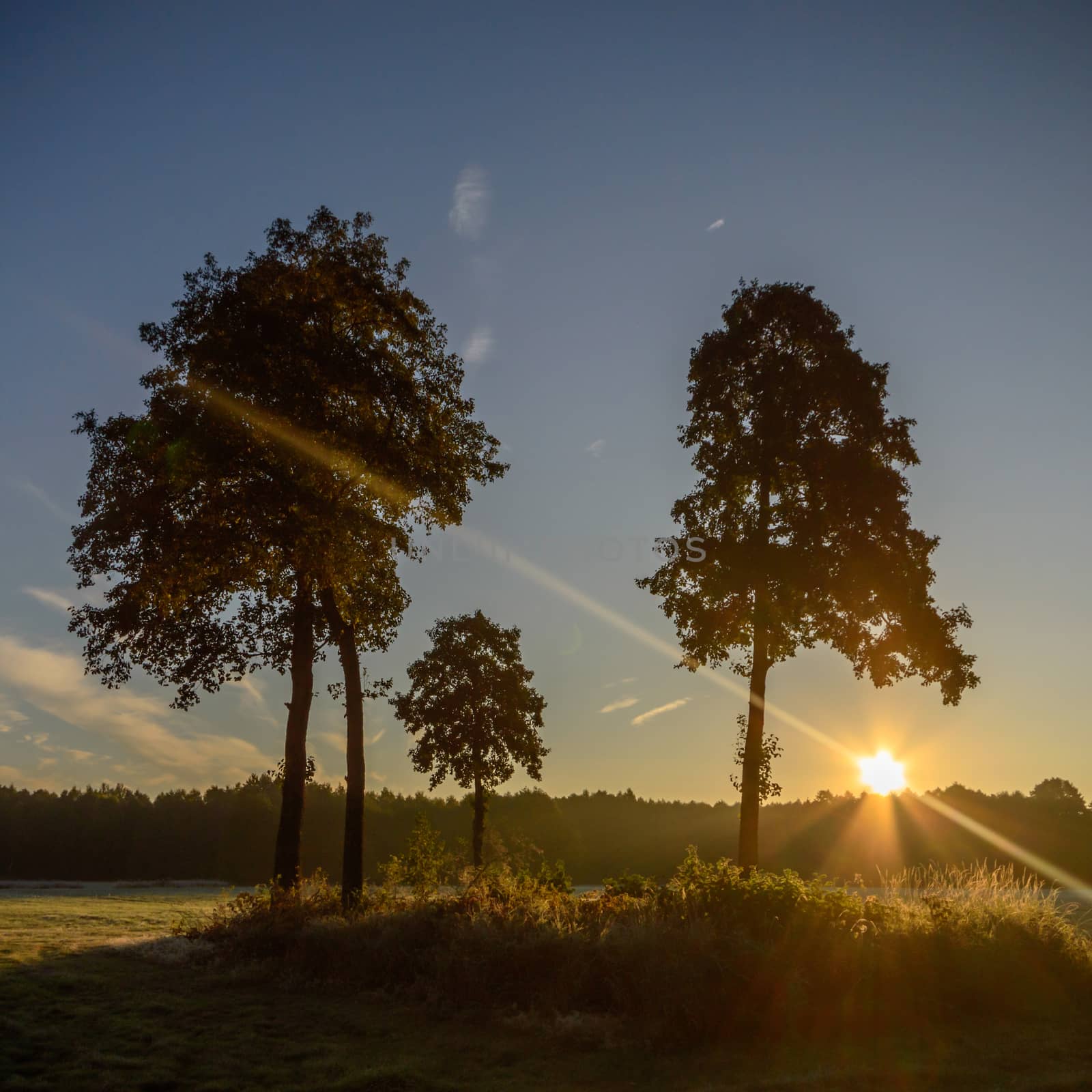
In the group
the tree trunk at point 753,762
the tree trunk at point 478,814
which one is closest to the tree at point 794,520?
the tree trunk at point 753,762

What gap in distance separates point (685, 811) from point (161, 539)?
348ft

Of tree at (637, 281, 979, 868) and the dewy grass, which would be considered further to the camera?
tree at (637, 281, 979, 868)

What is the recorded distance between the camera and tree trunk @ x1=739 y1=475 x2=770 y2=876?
66.7 feet

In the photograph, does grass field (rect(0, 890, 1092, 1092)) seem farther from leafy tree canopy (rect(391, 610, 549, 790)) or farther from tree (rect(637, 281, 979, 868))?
leafy tree canopy (rect(391, 610, 549, 790))

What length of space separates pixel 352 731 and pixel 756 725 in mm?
10921

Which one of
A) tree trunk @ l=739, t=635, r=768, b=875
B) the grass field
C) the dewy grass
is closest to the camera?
the grass field

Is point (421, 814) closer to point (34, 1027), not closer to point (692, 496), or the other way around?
point (692, 496)

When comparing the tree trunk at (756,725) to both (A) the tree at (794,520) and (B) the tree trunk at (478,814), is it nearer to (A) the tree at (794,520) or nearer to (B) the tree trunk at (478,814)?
(A) the tree at (794,520)

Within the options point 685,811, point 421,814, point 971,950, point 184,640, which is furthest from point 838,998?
point 685,811

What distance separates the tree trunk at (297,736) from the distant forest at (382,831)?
40133mm

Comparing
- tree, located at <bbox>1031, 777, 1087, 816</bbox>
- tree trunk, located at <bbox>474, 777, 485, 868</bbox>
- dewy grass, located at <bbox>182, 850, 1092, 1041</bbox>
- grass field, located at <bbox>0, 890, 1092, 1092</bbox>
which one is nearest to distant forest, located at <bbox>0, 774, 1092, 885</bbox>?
tree, located at <bbox>1031, 777, 1087, 816</bbox>

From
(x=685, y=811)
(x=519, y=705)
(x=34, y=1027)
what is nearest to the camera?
(x=34, y=1027)

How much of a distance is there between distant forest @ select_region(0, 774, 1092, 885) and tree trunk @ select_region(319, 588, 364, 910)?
39907 millimetres

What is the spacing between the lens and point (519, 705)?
4066 centimetres
